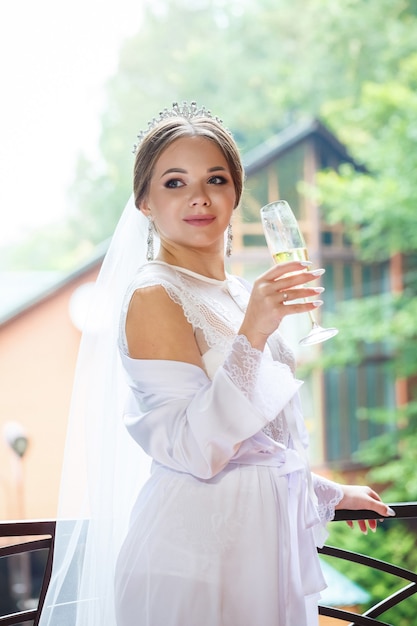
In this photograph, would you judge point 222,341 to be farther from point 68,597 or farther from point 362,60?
point 362,60

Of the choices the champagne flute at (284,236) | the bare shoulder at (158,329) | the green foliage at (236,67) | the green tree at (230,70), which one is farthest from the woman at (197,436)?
the green tree at (230,70)

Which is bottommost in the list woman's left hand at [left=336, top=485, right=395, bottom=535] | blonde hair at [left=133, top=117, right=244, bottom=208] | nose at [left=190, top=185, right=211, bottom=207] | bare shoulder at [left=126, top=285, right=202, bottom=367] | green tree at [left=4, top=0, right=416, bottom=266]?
woman's left hand at [left=336, top=485, right=395, bottom=535]

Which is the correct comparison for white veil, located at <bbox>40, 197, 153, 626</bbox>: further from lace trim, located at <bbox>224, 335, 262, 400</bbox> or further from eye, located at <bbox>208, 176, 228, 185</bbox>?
lace trim, located at <bbox>224, 335, 262, 400</bbox>

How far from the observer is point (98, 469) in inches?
64.9

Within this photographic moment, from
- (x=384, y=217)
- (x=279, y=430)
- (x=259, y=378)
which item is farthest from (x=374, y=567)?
(x=384, y=217)

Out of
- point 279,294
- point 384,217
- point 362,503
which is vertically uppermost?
point 384,217

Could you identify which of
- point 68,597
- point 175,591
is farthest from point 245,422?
point 68,597

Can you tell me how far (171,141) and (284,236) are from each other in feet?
1.22

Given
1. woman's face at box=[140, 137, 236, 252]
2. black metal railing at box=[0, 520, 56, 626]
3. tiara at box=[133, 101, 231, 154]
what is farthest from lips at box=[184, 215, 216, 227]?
black metal railing at box=[0, 520, 56, 626]

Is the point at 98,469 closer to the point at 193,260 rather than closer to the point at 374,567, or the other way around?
the point at 193,260

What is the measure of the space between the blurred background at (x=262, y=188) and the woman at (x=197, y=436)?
4585mm

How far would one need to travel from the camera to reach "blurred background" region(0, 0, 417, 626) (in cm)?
954

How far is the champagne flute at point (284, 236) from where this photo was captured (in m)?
1.44

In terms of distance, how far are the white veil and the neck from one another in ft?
0.41
